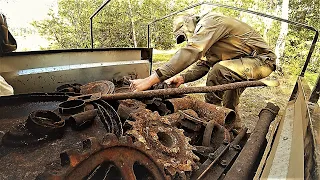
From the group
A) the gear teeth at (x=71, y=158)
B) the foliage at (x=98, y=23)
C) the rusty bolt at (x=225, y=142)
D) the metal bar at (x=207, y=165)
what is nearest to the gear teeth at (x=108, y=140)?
the gear teeth at (x=71, y=158)

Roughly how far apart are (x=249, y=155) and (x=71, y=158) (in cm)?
102

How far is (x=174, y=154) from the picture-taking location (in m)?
A: 1.48

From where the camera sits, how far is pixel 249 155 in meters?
1.54

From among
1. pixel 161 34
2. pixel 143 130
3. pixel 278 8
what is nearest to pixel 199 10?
pixel 161 34

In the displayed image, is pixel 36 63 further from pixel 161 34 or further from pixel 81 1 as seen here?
pixel 161 34

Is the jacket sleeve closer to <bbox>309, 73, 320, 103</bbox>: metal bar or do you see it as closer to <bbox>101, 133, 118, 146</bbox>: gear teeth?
<bbox>309, 73, 320, 103</bbox>: metal bar

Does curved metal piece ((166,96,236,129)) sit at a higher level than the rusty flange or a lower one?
lower

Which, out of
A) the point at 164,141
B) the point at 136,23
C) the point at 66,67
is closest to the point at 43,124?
the point at 164,141

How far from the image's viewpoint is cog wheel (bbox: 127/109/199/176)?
1.39 meters

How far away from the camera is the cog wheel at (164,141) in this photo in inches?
54.9

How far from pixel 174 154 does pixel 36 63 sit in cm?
157

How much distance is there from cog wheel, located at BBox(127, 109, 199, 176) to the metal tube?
0.22 meters

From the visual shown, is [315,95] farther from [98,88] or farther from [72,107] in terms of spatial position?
[98,88]

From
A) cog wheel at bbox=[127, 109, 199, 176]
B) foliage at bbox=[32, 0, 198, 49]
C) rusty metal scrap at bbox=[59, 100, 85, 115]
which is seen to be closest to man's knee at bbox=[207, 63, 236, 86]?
cog wheel at bbox=[127, 109, 199, 176]
